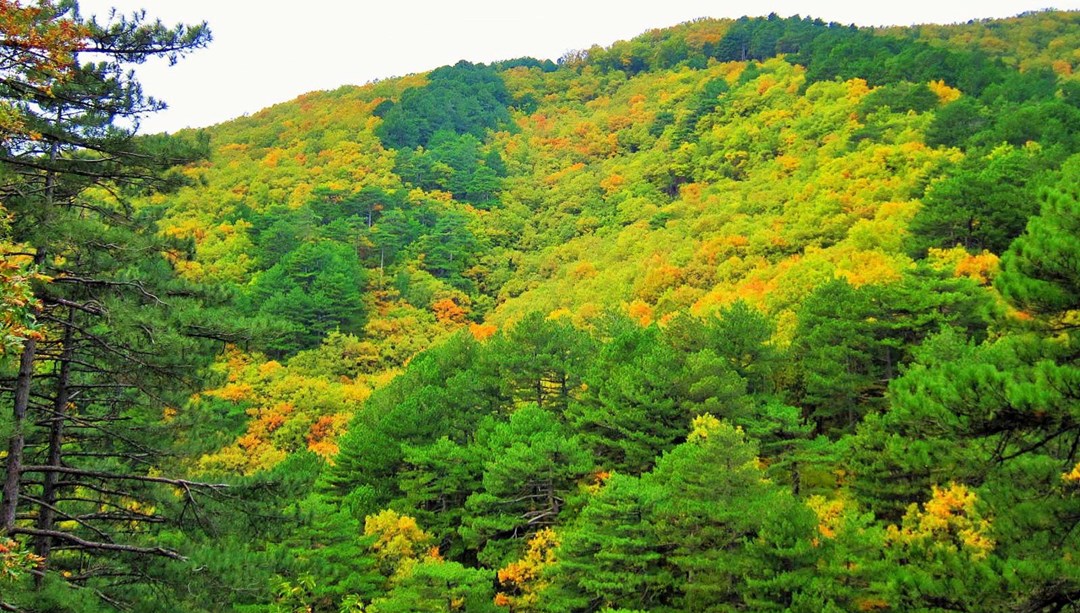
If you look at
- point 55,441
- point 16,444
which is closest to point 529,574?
point 55,441

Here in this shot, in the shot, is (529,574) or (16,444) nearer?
(16,444)

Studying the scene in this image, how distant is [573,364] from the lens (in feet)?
79.7

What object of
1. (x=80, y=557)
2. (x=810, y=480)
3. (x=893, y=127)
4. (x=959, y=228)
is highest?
(x=893, y=127)

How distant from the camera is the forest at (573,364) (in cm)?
758

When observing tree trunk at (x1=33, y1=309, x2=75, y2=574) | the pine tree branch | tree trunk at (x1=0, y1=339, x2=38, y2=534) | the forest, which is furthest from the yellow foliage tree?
tree trunk at (x1=0, y1=339, x2=38, y2=534)

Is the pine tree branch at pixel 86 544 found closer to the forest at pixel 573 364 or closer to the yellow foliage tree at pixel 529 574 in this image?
the forest at pixel 573 364

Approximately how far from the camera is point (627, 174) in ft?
194

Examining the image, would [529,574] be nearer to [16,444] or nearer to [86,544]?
[86,544]

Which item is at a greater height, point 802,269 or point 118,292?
point 118,292

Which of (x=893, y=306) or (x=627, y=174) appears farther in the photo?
(x=627, y=174)

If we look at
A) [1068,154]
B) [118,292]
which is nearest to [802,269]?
[1068,154]

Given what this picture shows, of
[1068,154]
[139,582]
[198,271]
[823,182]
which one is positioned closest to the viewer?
[139,582]

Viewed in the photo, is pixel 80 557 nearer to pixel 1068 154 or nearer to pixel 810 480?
pixel 810 480

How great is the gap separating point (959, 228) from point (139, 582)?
2853 centimetres
